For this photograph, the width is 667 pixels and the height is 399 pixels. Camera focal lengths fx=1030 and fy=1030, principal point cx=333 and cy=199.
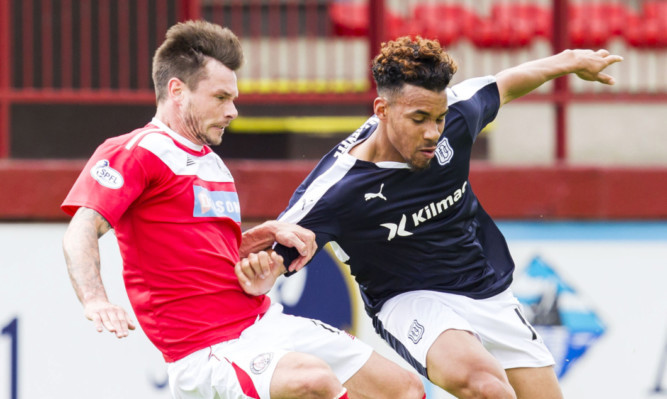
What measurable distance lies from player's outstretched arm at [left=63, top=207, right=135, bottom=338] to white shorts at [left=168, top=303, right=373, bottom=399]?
56 cm

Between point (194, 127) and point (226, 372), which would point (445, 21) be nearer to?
point (194, 127)

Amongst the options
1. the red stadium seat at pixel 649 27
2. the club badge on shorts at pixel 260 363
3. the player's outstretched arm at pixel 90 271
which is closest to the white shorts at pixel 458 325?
the club badge on shorts at pixel 260 363

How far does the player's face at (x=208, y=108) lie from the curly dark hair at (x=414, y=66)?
0.73 meters

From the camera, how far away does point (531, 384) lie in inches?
181

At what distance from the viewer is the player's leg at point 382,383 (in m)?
3.86

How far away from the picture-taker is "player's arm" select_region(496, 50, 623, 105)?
459 centimetres

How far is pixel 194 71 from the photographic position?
148 inches

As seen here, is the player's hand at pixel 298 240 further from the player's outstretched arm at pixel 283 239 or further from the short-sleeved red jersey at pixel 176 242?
the short-sleeved red jersey at pixel 176 242

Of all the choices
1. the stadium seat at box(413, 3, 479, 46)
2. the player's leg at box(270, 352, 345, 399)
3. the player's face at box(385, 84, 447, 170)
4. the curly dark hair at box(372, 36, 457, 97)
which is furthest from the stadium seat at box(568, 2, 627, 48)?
the player's leg at box(270, 352, 345, 399)

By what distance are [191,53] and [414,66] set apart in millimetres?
899

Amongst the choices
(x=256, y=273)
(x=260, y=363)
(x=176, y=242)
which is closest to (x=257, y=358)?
(x=260, y=363)

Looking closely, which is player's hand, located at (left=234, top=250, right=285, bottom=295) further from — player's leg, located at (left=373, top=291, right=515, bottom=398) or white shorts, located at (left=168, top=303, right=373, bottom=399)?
player's leg, located at (left=373, top=291, right=515, bottom=398)

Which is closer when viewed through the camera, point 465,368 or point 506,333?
point 465,368

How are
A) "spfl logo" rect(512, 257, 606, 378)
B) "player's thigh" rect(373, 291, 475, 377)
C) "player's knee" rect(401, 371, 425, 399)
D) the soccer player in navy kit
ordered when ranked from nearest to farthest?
1. "player's knee" rect(401, 371, 425, 399)
2. the soccer player in navy kit
3. "player's thigh" rect(373, 291, 475, 377)
4. "spfl logo" rect(512, 257, 606, 378)
